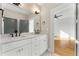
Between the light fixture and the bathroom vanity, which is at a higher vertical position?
the light fixture

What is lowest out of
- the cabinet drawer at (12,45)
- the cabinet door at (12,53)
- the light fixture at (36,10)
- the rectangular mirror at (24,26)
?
the cabinet door at (12,53)

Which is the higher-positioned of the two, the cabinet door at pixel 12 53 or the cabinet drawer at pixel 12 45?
the cabinet drawer at pixel 12 45

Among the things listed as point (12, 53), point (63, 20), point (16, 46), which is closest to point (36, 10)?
point (63, 20)

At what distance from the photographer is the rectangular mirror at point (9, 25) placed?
228cm

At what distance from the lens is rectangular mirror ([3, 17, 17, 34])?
228 cm

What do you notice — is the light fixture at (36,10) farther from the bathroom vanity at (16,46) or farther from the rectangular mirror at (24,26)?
the bathroom vanity at (16,46)

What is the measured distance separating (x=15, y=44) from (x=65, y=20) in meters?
2.03

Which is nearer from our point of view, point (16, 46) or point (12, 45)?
point (12, 45)

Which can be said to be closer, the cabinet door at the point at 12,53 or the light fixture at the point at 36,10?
the cabinet door at the point at 12,53

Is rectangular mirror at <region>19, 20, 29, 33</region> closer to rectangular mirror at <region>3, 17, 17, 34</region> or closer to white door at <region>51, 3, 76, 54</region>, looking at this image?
rectangular mirror at <region>3, 17, 17, 34</region>

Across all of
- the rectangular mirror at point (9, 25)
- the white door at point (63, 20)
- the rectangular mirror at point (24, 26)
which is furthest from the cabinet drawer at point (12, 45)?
the white door at point (63, 20)

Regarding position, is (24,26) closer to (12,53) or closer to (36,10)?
(36,10)

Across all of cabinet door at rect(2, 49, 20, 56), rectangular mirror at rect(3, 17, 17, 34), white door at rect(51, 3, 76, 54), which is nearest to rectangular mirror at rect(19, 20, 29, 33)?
rectangular mirror at rect(3, 17, 17, 34)

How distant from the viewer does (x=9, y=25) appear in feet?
7.80
